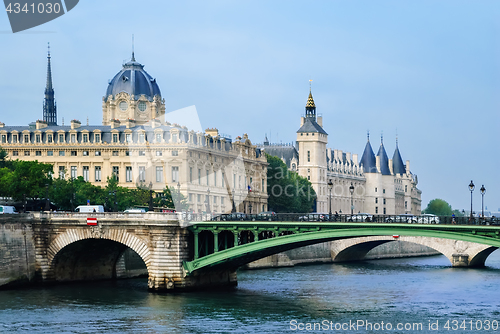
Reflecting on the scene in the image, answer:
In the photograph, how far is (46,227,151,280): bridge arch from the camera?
68.7 metres

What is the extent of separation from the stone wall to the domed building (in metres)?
60.2

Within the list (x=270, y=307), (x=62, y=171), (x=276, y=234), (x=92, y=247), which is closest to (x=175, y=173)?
(x=62, y=171)

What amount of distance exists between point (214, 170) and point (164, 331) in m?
69.5

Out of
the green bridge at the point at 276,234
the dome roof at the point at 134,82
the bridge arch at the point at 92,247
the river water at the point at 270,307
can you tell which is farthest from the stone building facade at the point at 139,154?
the green bridge at the point at 276,234

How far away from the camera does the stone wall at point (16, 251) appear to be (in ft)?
227

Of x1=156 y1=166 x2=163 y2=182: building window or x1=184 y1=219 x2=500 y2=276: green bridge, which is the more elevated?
x1=156 y1=166 x2=163 y2=182: building window

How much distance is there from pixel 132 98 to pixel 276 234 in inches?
2775

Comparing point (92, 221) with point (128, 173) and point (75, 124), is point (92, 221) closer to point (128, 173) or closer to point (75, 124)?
point (128, 173)

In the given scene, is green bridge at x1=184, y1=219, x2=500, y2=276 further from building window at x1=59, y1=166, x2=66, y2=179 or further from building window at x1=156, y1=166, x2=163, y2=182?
building window at x1=59, y1=166, x2=66, y2=179

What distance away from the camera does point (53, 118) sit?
150500 mm

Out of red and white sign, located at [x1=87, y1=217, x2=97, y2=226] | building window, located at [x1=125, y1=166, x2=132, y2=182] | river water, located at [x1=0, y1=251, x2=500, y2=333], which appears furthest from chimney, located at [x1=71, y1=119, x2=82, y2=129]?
red and white sign, located at [x1=87, y1=217, x2=97, y2=226]

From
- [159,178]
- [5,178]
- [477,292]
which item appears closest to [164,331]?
[477,292]

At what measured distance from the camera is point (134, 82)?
438 feet

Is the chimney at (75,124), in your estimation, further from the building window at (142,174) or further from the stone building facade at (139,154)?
the building window at (142,174)
